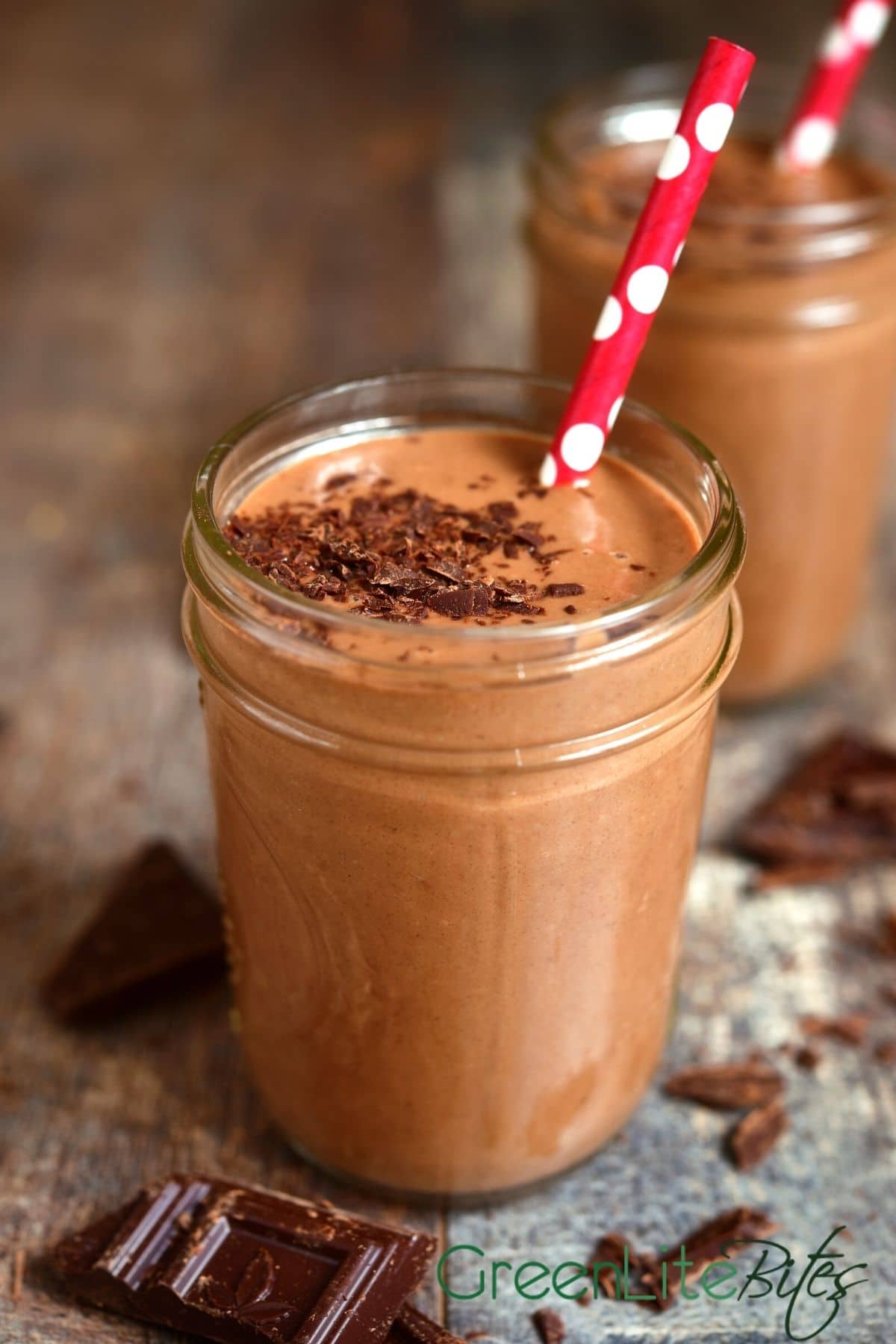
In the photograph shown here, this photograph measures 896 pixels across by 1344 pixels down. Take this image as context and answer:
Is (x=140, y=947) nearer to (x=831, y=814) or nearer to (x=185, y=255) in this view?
(x=831, y=814)

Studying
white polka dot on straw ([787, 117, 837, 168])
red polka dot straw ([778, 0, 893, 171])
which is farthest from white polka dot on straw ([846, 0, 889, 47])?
white polka dot on straw ([787, 117, 837, 168])

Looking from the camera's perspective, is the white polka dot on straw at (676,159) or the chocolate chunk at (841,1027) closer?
the white polka dot on straw at (676,159)

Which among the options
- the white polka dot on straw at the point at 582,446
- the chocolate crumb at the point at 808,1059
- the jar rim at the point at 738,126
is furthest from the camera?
the jar rim at the point at 738,126

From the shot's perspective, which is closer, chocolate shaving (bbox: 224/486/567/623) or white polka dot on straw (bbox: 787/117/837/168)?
chocolate shaving (bbox: 224/486/567/623)

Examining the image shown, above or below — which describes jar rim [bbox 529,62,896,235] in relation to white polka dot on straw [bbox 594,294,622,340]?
below

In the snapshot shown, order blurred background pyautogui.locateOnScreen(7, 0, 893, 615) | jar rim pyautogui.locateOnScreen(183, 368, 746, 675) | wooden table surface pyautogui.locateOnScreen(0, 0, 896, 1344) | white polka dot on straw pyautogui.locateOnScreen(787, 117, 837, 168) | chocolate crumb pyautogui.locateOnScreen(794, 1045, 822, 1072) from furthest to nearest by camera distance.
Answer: blurred background pyautogui.locateOnScreen(7, 0, 893, 615) → white polka dot on straw pyautogui.locateOnScreen(787, 117, 837, 168) → chocolate crumb pyautogui.locateOnScreen(794, 1045, 822, 1072) → wooden table surface pyautogui.locateOnScreen(0, 0, 896, 1344) → jar rim pyautogui.locateOnScreen(183, 368, 746, 675)

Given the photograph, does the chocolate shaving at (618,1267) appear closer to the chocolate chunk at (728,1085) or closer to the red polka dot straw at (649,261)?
the chocolate chunk at (728,1085)

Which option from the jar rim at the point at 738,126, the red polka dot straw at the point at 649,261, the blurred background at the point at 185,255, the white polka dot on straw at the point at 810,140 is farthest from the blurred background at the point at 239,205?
the red polka dot straw at the point at 649,261

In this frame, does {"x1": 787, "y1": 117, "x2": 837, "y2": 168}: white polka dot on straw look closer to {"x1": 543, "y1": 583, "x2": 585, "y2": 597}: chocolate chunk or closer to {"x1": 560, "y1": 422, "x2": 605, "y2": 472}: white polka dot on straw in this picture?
{"x1": 560, "y1": 422, "x2": 605, "y2": 472}: white polka dot on straw
